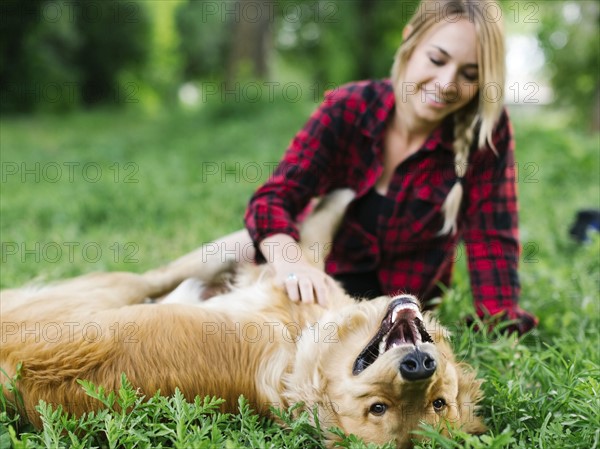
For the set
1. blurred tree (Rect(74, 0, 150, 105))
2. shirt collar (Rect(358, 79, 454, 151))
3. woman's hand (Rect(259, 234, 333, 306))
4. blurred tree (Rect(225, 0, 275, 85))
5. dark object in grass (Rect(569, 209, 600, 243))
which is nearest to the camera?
woman's hand (Rect(259, 234, 333, 306))

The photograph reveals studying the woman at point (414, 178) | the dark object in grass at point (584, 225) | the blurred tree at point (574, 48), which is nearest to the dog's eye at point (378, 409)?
the woman at point (414, 178)

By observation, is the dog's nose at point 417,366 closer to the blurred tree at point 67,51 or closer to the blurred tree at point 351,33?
the blurred tree at point 67,51

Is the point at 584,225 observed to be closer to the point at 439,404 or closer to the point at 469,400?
the point at 469,400

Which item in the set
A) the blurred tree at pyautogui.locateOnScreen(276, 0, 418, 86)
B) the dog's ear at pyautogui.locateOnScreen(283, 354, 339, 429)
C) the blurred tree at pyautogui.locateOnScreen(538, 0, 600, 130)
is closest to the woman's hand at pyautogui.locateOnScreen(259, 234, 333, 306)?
the dog's ear at pyautogui.locateOnScreen(283, 354, 339, 429)

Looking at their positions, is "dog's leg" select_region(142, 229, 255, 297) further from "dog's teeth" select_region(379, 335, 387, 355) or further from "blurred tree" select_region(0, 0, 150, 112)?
"blurred tree" select_region(0, 0, 150, 112)

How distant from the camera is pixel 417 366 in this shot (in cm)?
206

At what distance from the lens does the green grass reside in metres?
2.13

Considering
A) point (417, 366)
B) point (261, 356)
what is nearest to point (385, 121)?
point (261, 356)

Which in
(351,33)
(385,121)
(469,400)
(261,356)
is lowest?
(469,400)

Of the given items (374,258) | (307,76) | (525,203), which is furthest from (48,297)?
(307,76)

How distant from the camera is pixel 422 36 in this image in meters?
3.06

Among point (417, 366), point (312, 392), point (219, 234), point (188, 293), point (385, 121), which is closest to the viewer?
point (417, 366)

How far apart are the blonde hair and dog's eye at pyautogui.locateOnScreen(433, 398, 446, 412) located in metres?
1.27

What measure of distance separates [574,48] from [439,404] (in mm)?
13035
